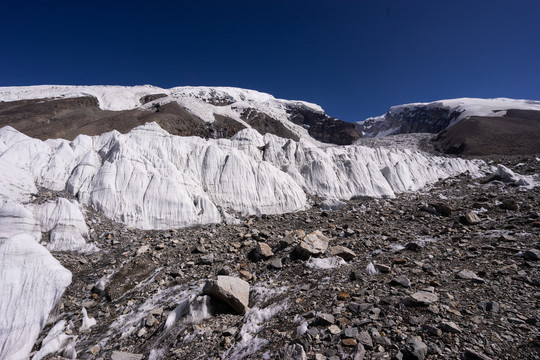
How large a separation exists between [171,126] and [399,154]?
142ft

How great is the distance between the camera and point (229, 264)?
736 cm

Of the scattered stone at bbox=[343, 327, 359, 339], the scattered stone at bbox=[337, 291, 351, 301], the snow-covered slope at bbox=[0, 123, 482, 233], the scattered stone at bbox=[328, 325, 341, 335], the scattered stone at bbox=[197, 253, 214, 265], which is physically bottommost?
the scattered stone at bbox=[328, 325, 341, 335]

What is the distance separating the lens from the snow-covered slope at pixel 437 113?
84812 mm

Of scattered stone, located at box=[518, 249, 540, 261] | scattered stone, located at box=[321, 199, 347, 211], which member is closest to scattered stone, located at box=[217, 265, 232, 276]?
scattered stone, located at box=[518, 249, 540, 261]

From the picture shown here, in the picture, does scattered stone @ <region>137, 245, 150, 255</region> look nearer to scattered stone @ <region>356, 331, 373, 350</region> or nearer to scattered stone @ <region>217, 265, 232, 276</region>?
scattered stone @ <region>217, 265, 232, 276</region>

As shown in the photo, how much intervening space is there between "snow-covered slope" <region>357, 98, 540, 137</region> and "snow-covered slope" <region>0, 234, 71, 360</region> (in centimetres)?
11208

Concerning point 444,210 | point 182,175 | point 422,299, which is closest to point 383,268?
point 422,299

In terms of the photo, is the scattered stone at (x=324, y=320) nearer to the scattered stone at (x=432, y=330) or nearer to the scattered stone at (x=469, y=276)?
the scattered stone at (x=432, y=330)

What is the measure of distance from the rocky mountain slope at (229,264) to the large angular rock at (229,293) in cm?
4

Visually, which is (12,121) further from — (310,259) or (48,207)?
(310,259)

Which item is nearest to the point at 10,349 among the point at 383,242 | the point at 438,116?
the point at 383,242

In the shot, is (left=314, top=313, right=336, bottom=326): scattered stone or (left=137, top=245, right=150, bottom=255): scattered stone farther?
(left=137, top=245, right=150, bottom=255): scattered stone

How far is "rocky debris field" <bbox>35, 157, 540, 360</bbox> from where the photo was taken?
10.2 ft

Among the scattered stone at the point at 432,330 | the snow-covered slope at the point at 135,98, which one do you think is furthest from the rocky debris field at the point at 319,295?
the snow-covered slope at the point at 135,98
